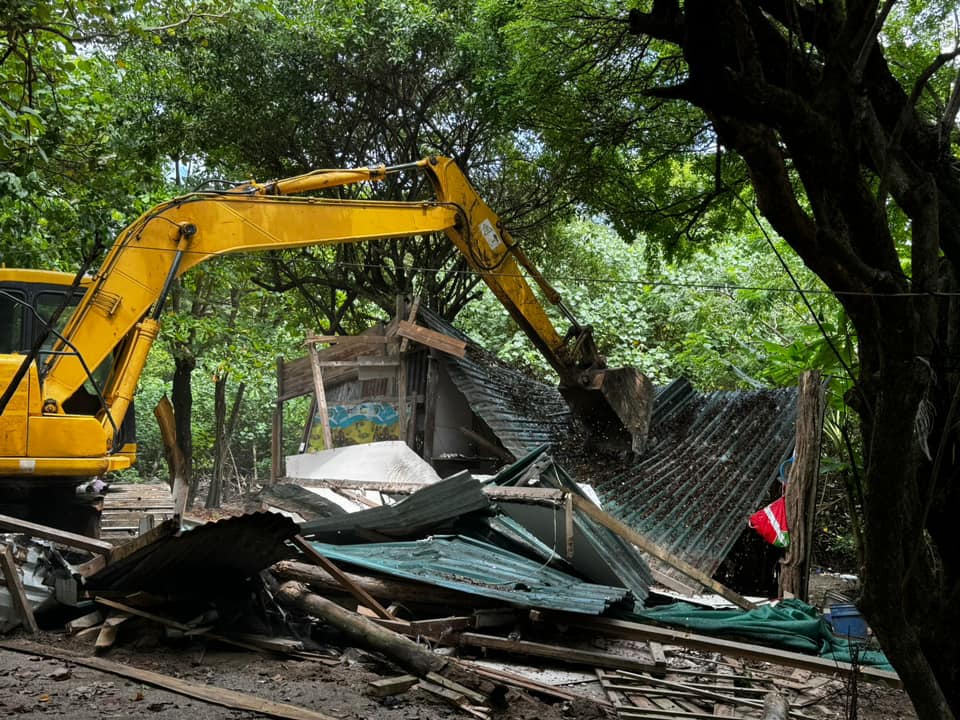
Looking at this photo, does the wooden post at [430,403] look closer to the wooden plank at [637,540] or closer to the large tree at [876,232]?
the wooden plank at [637,540]

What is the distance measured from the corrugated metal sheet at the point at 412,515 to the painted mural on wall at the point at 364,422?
5.97m

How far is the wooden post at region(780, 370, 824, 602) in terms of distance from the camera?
335 inches

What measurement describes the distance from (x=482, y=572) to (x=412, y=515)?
3.16ft

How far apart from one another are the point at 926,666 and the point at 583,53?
924 centimetres

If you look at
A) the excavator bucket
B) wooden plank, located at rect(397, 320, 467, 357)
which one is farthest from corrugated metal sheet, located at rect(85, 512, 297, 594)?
wooden plank, located at rect(397, 320, 467, 357)

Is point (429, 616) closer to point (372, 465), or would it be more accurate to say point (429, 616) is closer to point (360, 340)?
point (372, 465)

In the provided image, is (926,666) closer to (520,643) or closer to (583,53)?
(520,643)

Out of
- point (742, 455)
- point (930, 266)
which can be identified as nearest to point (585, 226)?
point (742, 455)

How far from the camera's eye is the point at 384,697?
5.42 meters

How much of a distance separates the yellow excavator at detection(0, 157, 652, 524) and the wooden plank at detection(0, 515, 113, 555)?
94cm

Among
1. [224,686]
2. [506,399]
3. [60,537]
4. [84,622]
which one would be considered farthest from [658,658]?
[506,399]

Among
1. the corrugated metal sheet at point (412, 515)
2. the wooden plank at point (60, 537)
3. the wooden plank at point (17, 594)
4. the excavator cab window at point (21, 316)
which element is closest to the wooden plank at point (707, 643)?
the corrugated metal sheet at point (412, 515)

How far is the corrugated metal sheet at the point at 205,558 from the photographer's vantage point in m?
5.74

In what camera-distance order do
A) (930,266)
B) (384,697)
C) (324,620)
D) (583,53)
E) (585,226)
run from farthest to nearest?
(585,226) < (583,53) < (324,620) < (384,697) < (930,266)
